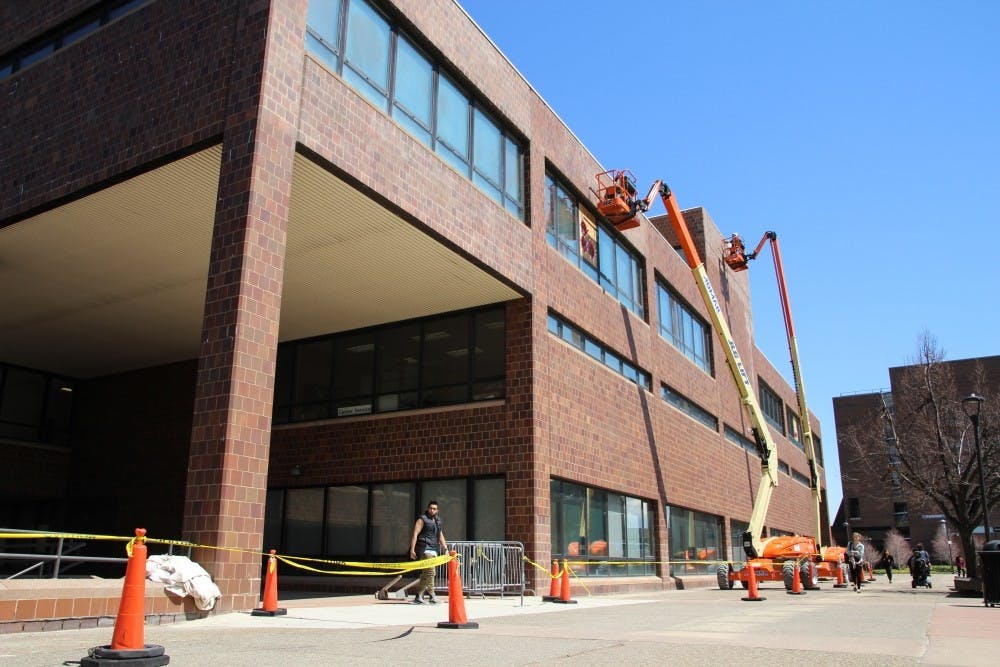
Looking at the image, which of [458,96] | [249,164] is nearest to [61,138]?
[249,164]

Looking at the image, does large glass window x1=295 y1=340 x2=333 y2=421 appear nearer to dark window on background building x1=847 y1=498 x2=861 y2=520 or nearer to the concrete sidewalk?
the concrete sidewalk

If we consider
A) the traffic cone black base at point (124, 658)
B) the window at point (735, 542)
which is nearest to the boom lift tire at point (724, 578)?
the window at point (735, 542)

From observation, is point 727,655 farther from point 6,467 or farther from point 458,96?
point 6,467

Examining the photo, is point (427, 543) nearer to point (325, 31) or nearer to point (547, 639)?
point (547, 639)

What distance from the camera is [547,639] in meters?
8.35

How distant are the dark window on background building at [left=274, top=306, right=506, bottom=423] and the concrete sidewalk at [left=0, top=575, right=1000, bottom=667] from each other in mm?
7364

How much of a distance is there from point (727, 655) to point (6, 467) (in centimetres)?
2384

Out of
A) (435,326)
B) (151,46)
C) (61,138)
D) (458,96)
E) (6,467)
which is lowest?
(6,467)

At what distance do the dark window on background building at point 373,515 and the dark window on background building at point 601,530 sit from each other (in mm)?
1701

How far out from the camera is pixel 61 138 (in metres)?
15.1

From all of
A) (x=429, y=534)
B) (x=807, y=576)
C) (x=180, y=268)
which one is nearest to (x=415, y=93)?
(x=180, y=268)

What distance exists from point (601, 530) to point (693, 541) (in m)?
8.68

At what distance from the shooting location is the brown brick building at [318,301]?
39.5 ft

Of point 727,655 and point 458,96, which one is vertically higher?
point 458,96
